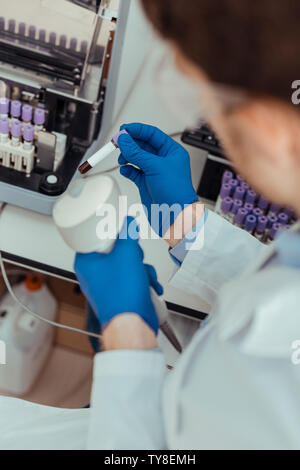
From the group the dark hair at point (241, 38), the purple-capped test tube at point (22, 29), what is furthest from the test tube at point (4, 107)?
the dark hair at point (241, 38)

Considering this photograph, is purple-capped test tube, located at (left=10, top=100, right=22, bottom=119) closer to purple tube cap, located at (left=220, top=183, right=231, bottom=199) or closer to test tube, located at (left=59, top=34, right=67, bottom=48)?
test tube, located at (left=59, top=34, right=67, bottom=48)

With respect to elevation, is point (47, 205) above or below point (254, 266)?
below

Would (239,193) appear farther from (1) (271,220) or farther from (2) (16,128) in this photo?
(2) (16,128)

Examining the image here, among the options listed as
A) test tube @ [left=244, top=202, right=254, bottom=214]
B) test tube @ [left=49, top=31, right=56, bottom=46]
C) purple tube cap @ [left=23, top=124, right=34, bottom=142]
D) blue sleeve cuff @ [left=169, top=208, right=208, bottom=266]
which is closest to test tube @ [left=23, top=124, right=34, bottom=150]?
purple tube cap @ [left=23, top=124, right=34, bottom=142]

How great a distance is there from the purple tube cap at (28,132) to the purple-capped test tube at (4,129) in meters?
0.05

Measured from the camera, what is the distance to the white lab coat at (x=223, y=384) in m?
0.56

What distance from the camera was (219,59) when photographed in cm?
44

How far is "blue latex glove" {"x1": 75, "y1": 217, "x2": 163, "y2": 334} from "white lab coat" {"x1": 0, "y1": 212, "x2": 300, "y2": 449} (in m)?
0.09

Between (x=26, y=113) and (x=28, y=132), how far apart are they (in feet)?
0.18

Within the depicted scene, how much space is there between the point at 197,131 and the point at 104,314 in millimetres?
660

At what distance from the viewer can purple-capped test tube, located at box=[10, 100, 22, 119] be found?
1139mm

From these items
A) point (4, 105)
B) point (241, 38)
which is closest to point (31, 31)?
point (4, 105)
